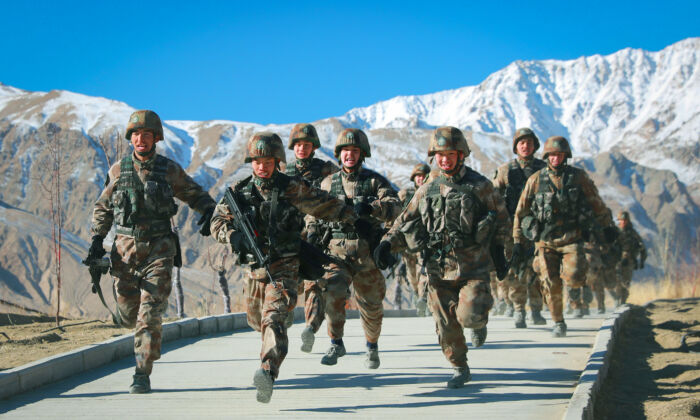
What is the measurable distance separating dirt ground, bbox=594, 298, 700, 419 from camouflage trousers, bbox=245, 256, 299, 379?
2.37 metres

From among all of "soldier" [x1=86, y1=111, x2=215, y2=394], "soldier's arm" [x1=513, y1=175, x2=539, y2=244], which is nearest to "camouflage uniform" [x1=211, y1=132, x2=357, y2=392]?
"soldier" [x1=86, y1=111, x2=215, y2=394]

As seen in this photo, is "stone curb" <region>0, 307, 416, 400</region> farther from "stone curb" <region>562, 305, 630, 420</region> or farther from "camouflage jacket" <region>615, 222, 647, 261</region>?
"camouflage jacket" <region>615, 222, 647, 261</region>

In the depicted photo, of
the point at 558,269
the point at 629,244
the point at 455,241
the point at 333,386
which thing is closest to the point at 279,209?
the point at 455,241

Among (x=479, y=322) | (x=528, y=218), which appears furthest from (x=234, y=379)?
(x=528, y=218)

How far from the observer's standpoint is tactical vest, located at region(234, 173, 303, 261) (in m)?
6.51

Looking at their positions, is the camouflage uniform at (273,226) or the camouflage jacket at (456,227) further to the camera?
the camouflage jacket at (456,227)

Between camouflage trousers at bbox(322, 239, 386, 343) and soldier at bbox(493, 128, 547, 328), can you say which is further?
soldier at bbox(493, 128, 547, 328)

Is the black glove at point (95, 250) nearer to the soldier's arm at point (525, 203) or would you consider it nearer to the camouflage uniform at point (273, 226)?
the camouflage uniform at point (273, 226)

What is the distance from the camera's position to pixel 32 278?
74375 mm

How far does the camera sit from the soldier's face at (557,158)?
10.3 meters

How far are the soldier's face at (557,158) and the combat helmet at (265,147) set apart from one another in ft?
15.2

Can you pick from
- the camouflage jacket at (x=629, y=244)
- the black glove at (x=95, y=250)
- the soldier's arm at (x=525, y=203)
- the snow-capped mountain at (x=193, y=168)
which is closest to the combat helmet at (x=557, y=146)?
the soldier's arm at (x=525, y=203)

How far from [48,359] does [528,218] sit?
5.76m

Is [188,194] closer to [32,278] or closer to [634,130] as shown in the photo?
[32,278]
